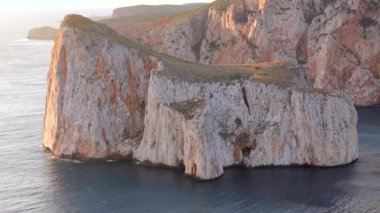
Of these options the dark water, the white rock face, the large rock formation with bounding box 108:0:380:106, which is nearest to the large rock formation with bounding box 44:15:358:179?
the white rock face

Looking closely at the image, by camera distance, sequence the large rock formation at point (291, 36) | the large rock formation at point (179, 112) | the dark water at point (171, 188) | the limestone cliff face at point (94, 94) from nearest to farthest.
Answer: the dark water at point (171, 188) < the large rock formation at point (179, 112) < the limestone cliff face at point (94, 94) < the large rock formation at point (291, 36)

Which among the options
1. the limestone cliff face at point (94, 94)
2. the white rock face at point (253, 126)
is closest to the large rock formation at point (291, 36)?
the white rock face at point (253, 126)

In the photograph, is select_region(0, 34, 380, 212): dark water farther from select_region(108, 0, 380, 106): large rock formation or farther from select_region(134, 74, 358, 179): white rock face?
select_region(108, 0, 380, 106): large rock formation

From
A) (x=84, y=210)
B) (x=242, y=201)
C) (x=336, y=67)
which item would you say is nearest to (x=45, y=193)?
(x=84, y=210)

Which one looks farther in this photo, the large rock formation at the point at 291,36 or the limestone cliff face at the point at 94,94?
the large rock formation at the point at 291,36

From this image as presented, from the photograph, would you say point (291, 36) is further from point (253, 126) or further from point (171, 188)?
point (171, 188)

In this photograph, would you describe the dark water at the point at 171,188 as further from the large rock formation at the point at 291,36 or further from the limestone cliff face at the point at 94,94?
the large rock formation at the point at 291,36

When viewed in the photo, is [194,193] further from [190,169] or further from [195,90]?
[195,90]
